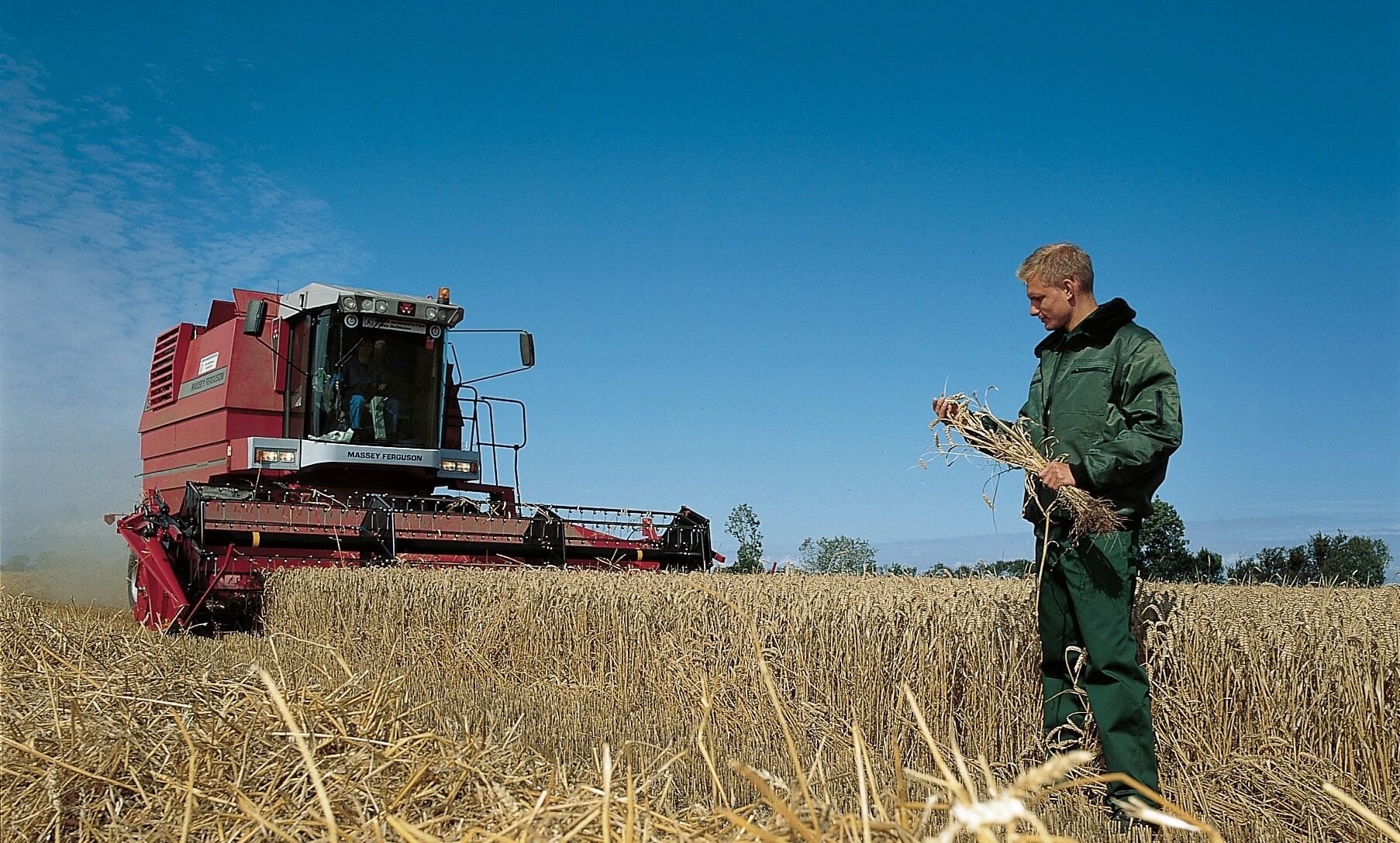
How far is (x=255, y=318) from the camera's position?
980 cm

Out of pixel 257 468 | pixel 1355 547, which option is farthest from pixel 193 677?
pixel 1355 547

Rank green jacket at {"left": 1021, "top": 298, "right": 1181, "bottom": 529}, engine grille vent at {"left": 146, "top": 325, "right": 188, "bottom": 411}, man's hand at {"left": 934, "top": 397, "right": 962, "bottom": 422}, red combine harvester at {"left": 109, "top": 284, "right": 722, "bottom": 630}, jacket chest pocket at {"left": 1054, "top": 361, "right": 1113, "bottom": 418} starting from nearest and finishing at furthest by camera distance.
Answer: green jacket at {"left": 1021, "top": 298, "right": 1181, "bottom": 529} → jacket chest pocket at {"left": 1054, "top": 361, "right": 1113, "bottom": 418} → man's hand at {"left": 934, "top": 397, "right": 962, "bottom": 422} → red combine harvester at {"left": 109, "top": 284, "right": 722, "bottom": 630} → engine grille vent at {"left": 146, "top": 325, "right": 188, "bottom": 411}

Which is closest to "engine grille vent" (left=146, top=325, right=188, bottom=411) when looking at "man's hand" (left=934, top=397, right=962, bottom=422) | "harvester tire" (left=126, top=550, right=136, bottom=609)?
"harvester tire" (left=126, top=550, right=136, bottom=609)

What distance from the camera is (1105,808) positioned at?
377 centimetres

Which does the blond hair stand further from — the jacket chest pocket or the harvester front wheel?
the harvester front wheel

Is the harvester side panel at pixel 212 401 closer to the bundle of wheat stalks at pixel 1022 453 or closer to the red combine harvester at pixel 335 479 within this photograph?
the red combine harvester at pixel 335 479

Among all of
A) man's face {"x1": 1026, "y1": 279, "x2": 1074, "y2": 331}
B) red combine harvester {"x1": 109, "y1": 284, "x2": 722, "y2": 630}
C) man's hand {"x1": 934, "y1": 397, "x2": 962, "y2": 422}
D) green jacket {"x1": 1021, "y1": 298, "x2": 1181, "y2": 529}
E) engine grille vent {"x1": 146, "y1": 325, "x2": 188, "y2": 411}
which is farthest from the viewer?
engine grille vent {"x1": 146, "y1": 325, "x2": 188, "y2": 411}

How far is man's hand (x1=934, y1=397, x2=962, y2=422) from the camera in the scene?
4.01 metres

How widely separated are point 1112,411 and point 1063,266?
55cm

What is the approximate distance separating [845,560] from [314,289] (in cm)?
666

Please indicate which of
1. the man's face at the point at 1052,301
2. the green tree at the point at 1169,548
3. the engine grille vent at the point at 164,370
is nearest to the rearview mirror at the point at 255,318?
the engine grille vent at the point at 164,370

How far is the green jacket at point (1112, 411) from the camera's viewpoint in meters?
3.49

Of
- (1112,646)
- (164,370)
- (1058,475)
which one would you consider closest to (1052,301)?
(1058,475)

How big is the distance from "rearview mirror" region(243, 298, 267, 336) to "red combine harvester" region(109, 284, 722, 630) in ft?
0.06
